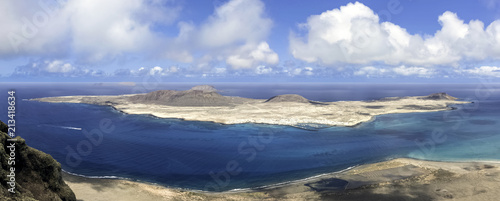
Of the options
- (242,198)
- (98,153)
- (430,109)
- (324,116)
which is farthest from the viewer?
(430,109)

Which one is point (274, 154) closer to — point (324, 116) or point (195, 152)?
point (195, 152)

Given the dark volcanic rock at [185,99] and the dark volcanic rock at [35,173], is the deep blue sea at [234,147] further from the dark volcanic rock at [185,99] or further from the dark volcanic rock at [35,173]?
the dark volcanic rock at [185,99]

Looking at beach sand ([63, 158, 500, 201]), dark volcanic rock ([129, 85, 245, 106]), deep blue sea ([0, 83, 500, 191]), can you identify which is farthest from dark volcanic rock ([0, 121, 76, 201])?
dark volcanic rock ([129, 85, 245, 106])

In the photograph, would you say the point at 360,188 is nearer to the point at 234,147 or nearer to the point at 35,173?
the point at 234,147

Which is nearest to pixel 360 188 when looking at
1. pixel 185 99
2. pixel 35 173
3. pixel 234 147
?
pixel 234 147

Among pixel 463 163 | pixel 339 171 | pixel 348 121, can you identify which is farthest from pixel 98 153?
pixel 348 121

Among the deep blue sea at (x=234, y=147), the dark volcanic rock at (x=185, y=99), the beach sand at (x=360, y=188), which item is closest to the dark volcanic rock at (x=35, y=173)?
the beach sand at (x=360, y=188)

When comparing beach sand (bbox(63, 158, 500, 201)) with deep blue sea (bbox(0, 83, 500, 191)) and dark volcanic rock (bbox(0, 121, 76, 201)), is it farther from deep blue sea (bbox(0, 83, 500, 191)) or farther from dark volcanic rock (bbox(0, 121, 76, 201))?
dark volcanic rock (bbox(0, 121, 76, 201))
